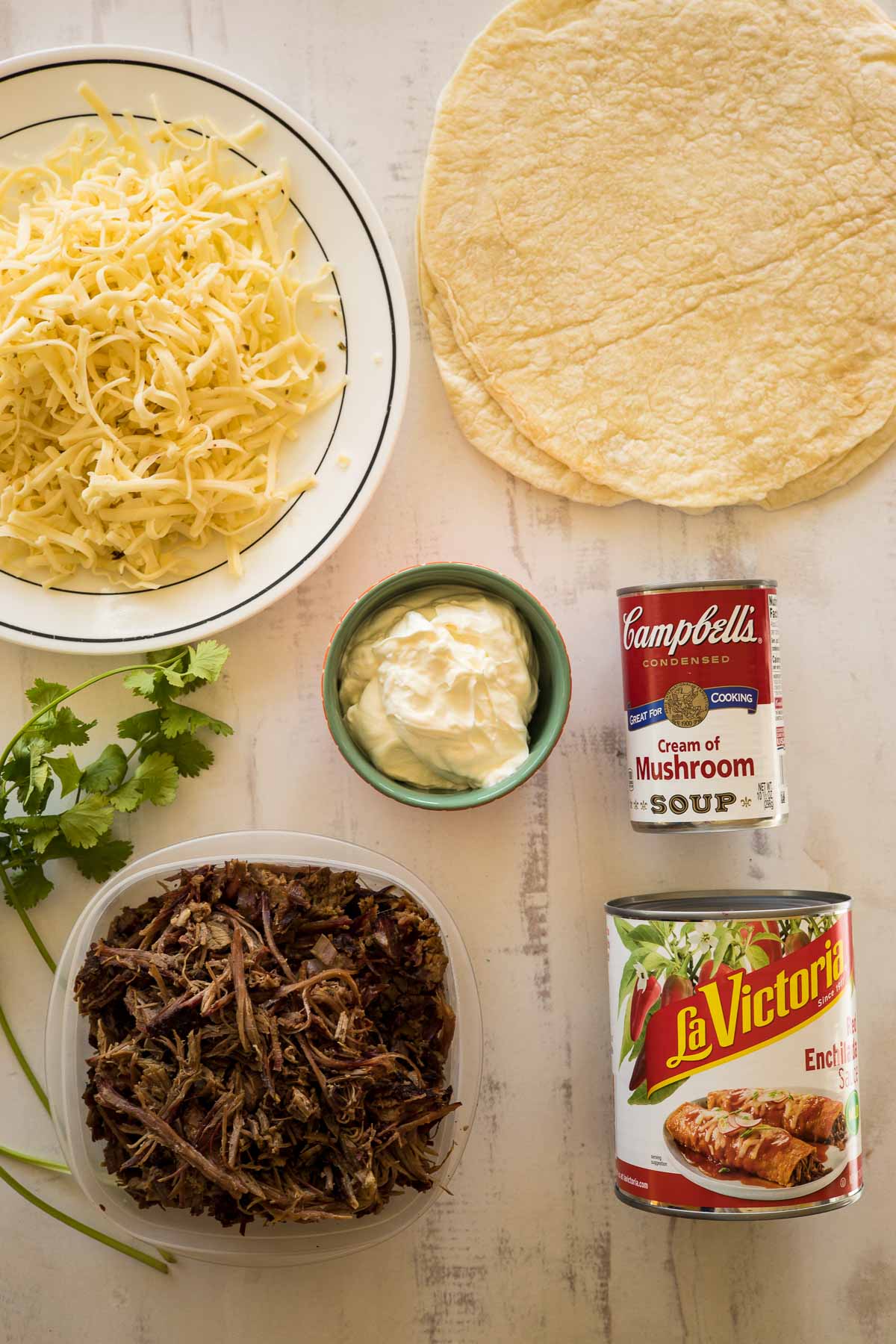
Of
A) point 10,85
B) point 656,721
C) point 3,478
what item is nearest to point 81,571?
point 3,478

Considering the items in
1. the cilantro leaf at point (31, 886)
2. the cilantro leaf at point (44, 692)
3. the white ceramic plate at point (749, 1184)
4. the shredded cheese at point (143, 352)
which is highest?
the shredded cheese at point (143, 352)

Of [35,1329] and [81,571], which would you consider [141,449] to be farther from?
[35,1329]

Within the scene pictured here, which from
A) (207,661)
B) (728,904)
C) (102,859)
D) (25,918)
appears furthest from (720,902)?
(25,918)

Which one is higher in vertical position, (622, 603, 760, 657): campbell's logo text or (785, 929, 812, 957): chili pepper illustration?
(622, 603, 760, 657): campbell's logo text

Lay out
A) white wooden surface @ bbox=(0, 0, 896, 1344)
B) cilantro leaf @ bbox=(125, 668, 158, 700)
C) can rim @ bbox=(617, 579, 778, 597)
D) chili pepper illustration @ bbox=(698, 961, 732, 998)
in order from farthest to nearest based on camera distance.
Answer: white wooden surface @ bbox=(0, 0, 896, 1344)
cilantro leaf @ bbox=(125, 668, 158, 700)
can rim @ bbox=(617, 579, 778, 597)
chili pepper illustration @ bbox=(698, 961, 732, 998)

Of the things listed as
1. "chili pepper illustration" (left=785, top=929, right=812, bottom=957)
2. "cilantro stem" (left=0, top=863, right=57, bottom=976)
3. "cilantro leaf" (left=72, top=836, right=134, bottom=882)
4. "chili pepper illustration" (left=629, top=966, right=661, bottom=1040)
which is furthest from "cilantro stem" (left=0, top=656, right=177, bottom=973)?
"chili pepper illustration" (left=785, top=929, right=812, bottom=957)

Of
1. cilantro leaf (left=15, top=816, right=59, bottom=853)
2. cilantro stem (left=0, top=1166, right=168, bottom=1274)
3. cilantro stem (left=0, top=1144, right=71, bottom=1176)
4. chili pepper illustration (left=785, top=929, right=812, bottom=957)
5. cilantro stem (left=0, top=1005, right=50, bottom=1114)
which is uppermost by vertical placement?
cilantro leaf (left=15, top=816, right=59, bottom=853)

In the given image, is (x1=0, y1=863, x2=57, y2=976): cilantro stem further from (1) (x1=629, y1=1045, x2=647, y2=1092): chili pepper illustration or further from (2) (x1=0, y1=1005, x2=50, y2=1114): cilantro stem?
(1) (x1=629, y1=1045, x2=647, y2=1092): chili pepper illustration

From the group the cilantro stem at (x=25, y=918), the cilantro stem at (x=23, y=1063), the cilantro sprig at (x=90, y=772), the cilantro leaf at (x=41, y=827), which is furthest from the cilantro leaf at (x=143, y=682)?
the cilantro stem at (x=23, y=1063)

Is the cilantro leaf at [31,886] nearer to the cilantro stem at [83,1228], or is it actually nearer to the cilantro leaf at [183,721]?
the cilantro leaf at [183,721]
